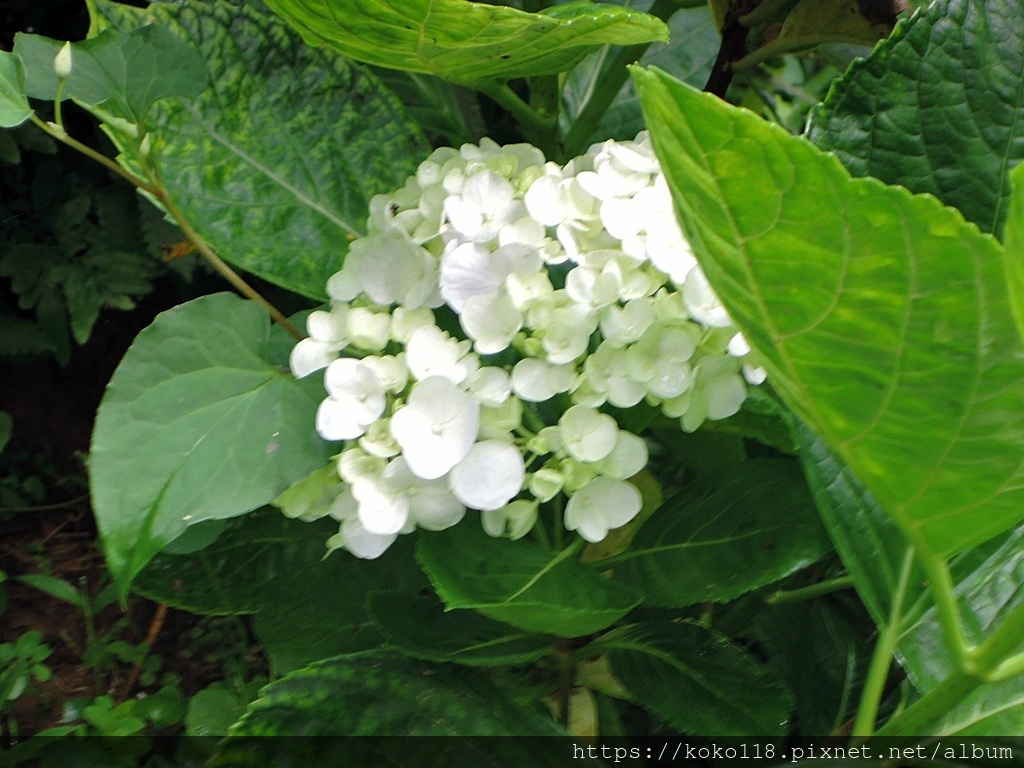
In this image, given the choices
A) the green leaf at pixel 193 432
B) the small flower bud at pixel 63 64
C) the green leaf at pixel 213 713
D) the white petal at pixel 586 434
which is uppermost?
the small flower bud at pixel 63 64

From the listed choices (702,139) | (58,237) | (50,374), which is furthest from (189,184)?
(50,374)

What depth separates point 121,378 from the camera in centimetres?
50

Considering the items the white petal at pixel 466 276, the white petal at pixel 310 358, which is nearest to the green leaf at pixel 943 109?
the white petal at pixel 466 276

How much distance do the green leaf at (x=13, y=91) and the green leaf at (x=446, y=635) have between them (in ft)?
1.18

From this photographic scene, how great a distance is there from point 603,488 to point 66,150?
1124 millimetres

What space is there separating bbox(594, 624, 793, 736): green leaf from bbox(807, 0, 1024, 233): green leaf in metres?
0.33

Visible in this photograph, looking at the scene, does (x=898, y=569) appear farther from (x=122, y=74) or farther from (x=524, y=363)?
(x=122, y=74)

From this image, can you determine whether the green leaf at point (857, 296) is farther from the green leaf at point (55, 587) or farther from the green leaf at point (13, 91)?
the green leaf at point (55, 587)

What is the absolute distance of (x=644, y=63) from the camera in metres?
0.90

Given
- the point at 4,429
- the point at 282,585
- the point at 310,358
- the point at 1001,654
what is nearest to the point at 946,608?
the point at 1001,654

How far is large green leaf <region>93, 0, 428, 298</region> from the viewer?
25.5 inches

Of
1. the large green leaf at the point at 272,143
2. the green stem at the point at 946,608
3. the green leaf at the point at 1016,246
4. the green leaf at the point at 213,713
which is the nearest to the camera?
the green leaf at the point at 1016,246

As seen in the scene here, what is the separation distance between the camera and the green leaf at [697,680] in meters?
0.56

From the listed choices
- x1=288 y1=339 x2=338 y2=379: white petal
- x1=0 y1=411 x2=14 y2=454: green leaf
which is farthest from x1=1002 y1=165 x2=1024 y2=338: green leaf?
x1=0 y1=411 x2=14 y2=454: green leaf
